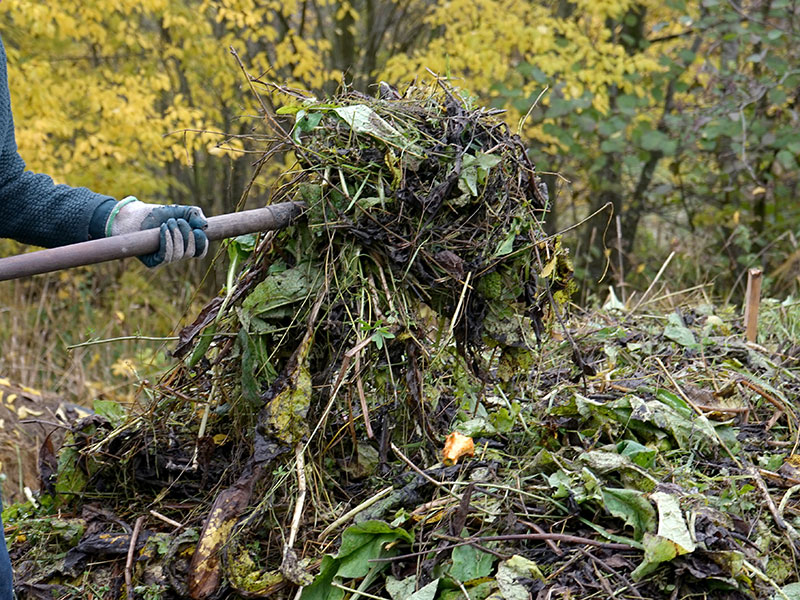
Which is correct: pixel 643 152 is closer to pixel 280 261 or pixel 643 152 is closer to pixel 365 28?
pixel 365 28

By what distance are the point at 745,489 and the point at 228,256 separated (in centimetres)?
158

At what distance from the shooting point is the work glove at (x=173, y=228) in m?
1.82

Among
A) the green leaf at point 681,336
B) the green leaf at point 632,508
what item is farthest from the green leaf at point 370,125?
the green leaf at point 681,336

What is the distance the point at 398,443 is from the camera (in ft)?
7.15

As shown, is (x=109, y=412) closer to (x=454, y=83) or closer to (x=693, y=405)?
(x=693, y=405)

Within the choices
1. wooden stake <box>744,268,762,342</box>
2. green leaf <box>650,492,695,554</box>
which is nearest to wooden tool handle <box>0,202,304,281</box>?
green leaf <box>650,492,695,554</box>

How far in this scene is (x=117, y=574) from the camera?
206 cm

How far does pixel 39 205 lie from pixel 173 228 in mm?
534

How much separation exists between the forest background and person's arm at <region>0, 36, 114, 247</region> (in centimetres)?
334

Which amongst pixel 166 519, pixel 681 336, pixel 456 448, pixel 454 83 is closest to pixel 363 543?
pixel 456 448

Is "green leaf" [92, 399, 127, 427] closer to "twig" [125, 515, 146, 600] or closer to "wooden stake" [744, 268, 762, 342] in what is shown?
"twig" [125, 515, 146, 600]

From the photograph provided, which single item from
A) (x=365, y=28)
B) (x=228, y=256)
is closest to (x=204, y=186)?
(x=365, y=28)

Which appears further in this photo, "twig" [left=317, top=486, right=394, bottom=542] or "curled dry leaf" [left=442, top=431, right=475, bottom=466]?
"curled dry leaf" [left=442, top=431, right=475, bottom=466]

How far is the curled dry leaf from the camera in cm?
210
